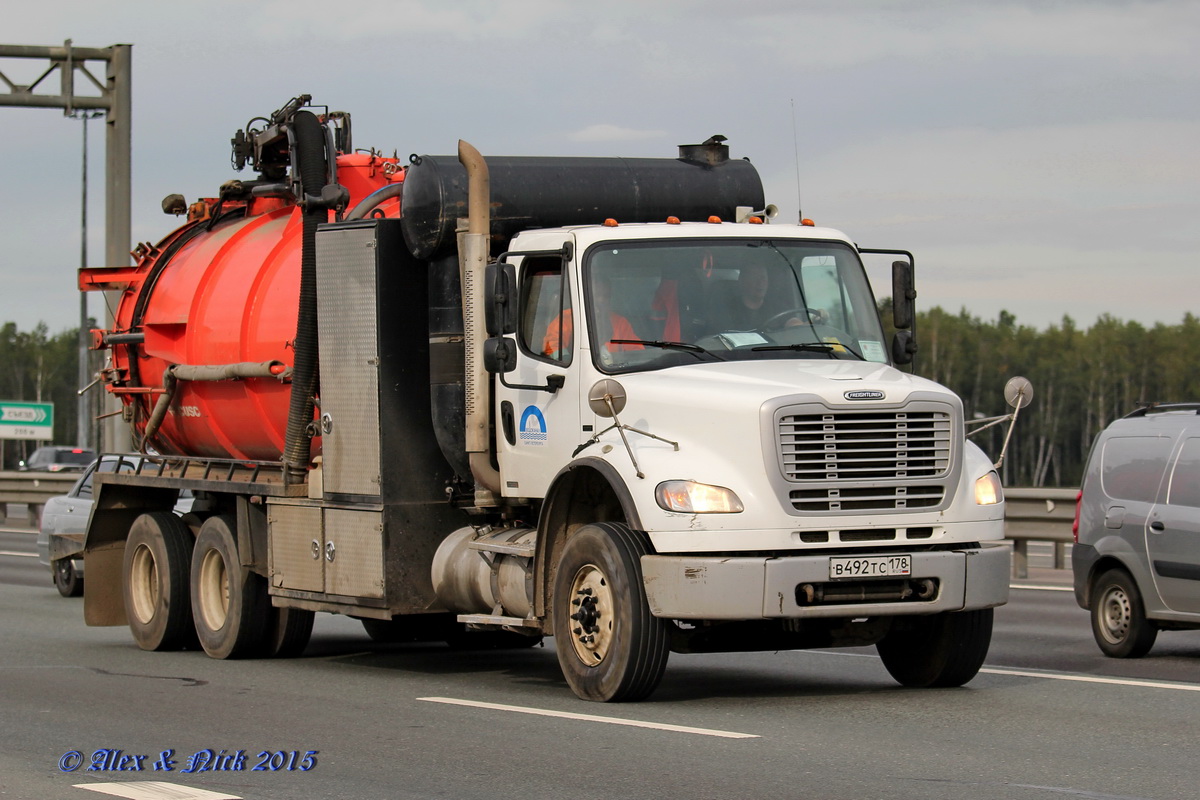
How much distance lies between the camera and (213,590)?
598 inches

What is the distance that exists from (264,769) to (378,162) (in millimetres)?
6954

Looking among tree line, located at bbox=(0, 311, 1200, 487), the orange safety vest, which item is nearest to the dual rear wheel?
the orange safety vest

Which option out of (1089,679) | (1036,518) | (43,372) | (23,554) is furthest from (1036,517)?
(43,372)

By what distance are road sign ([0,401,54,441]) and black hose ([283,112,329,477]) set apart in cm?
5044

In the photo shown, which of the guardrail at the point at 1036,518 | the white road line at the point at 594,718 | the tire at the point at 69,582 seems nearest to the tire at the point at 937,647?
the white road line at the point at 594,718

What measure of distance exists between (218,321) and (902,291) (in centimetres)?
586

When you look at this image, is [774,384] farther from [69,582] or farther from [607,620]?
[69,582]

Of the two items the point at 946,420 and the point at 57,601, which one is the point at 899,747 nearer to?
the point at 946,420

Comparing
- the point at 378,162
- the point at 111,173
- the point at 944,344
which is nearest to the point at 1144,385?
the point at 944,344

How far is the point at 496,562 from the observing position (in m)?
11.8

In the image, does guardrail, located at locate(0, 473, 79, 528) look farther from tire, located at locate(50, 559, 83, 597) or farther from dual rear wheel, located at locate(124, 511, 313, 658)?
dual rear wheel, located at locate(124, 511, 313, 658)

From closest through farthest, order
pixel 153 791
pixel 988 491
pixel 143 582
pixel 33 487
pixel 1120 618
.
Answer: pixel 153 791
pixel 988 491
pixel 1120 618
pixel 143 582
pixel 33 487

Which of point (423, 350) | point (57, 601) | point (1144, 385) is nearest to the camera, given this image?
point (423, 350)

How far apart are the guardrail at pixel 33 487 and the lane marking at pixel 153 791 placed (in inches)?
1048
